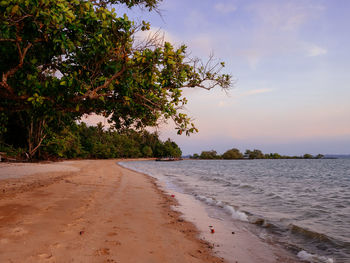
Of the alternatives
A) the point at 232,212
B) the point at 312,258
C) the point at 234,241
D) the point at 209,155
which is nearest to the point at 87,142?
the point at 232,212

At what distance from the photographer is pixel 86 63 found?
682cm

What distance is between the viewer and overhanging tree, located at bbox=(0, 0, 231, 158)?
5363mm

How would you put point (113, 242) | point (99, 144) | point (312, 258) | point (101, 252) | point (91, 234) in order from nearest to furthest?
point (101, 252) < point (113, 242) < point (91, 234) < point (312, 258) < point (99, 144)

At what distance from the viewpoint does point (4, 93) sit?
6.62m

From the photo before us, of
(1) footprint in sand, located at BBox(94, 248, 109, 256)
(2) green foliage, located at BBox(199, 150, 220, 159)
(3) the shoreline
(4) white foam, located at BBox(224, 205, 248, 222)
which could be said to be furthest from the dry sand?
(2) green foliage, located at BBox(199, 150, 220, 159)

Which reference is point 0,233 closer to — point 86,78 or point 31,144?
point 86,78

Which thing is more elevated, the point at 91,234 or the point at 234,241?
the point at 91,234

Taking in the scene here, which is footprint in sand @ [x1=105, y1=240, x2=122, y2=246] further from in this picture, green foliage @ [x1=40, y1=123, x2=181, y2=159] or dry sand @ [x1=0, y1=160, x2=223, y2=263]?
green foliage @ [x1=40, y1=123, x2=181, y2=159]

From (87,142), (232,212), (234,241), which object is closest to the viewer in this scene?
(234,241)

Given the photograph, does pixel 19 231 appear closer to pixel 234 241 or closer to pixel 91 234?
pixel 91 234

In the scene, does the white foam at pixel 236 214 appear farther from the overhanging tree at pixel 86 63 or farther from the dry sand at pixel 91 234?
the overhanging tree at pixel 86 63

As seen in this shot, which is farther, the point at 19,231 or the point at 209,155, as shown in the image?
the point at 209,155

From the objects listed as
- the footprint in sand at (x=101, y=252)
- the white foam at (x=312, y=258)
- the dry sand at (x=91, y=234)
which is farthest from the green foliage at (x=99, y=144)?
the white foam at (x=312, y=258)

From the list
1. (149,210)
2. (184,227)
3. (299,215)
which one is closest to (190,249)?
(184,227)
